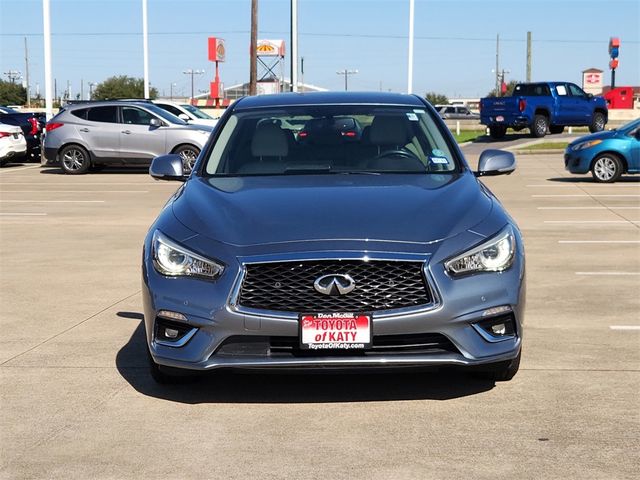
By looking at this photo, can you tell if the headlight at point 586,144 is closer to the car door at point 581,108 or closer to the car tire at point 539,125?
the car tire at point 539,125

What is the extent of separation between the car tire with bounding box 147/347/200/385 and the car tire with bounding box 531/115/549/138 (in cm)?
3263

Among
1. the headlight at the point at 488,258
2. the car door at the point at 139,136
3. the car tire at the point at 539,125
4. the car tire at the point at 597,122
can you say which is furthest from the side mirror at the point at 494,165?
the car tire at the point at 597,122

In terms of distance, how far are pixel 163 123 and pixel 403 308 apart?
1985 cm

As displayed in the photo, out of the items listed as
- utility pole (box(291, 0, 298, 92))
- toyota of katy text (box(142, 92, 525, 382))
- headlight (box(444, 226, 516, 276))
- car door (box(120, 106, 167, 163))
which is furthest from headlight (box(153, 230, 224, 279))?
utility pole (box(291, 0, 298, 92))

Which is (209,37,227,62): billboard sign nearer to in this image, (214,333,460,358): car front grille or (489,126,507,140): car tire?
(489,126,507,140): car tire

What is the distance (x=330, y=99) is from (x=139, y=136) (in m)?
17.7

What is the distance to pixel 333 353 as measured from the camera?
5.34 metres

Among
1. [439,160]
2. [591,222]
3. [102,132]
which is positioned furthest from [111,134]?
[439,160]

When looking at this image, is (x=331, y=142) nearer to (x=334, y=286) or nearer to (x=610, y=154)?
(x=334, y=286)

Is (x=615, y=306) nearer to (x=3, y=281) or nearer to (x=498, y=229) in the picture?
(x=498, y=229)

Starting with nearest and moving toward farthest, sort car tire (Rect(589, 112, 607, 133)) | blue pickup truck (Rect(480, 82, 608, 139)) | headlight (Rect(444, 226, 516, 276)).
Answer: headlight (Rect(444, 226, 516, 276)), blue pickup truck (Rect(480, 82, 608, 139)), car tire (Rect(589, 112, 607, 133))

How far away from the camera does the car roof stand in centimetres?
741

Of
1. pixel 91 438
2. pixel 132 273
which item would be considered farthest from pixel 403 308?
pixel 132 273

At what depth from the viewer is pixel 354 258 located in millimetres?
5270
